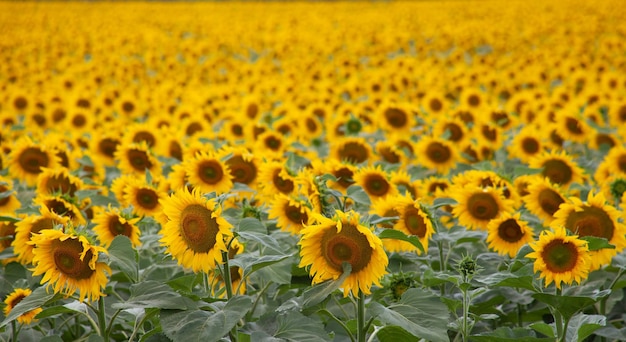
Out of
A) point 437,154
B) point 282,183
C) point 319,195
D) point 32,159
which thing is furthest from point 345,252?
point 437,154

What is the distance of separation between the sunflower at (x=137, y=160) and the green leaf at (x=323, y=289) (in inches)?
101

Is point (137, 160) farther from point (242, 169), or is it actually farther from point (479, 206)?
point (479, 206)

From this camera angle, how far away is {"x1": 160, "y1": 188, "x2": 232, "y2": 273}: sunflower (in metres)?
2.36

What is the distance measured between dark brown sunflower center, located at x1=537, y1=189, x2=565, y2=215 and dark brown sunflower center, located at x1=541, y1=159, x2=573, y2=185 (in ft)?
2.55

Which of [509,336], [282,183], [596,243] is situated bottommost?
[509,336]

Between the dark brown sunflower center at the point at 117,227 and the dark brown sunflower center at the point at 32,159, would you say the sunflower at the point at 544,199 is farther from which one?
the dark brown sunflower center at the point at 32,159

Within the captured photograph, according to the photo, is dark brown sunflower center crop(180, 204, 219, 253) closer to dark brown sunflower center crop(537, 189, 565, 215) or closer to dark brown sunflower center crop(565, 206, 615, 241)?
dark brown sunflower center crop(565, 206, 615, 241)

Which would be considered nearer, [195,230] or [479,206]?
[195,230]

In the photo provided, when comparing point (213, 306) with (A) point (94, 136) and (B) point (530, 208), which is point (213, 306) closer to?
(B) point (530, 208)

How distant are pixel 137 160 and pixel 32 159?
0.62 meters

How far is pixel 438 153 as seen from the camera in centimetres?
516

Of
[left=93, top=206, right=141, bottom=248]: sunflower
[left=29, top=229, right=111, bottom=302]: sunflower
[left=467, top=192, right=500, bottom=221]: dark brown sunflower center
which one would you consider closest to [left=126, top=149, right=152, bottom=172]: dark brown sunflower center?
[left=93, top=206, right=141, bottom=248]: sunflower

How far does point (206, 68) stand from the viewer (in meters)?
11.1

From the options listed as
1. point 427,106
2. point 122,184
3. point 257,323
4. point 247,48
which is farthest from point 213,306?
point 247,48
